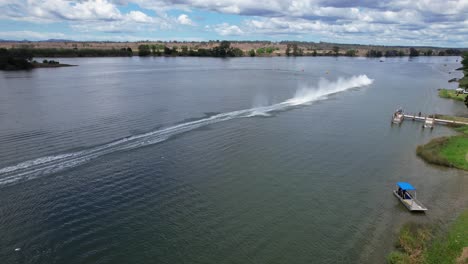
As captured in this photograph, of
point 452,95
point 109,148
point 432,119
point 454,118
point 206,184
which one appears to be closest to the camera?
point 206,184

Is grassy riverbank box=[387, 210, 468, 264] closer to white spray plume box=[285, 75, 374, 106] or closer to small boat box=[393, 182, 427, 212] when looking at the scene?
small boat box=[393, 182, 427, 212]

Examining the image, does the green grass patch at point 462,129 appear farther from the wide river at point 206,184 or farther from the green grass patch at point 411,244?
the green grass patch at point 411,244

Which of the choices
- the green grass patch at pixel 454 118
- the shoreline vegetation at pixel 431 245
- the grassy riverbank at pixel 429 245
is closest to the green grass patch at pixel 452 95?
the green grass patch at pixel 454 118

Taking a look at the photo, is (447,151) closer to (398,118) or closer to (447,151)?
(447,151)

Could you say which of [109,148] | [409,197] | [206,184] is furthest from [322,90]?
[206,184]

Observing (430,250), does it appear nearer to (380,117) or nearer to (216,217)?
(216,217)

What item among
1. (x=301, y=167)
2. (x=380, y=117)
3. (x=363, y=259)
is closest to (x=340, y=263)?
(x=363, y=259)
